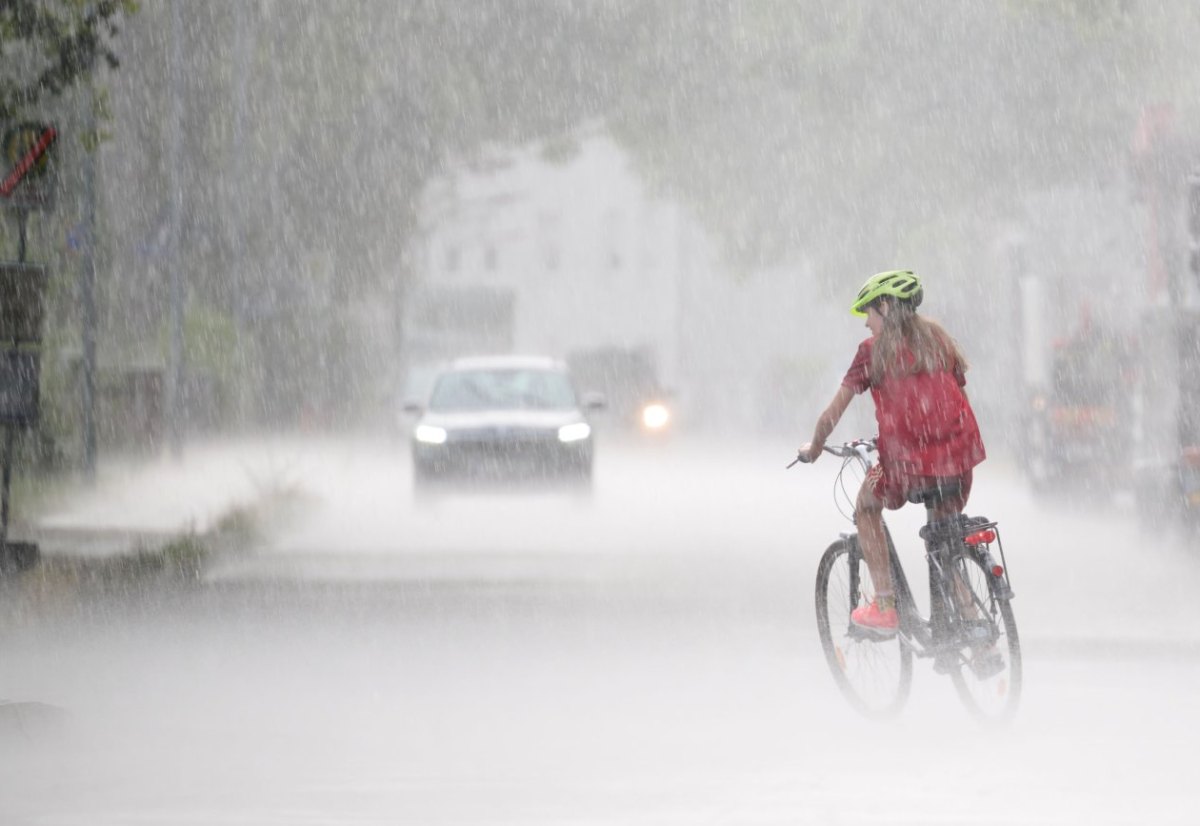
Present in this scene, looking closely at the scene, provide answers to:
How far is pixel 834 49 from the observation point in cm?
4100

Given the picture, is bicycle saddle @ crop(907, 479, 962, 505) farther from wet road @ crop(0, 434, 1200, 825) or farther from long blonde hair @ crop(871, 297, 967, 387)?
wet road @ crop(0, 434, 1200, 825)

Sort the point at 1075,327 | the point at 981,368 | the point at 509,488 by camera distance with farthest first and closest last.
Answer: the point at 981,368
the point at 1075,327
the point at 509,488

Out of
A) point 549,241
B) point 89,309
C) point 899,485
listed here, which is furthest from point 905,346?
point 549,241

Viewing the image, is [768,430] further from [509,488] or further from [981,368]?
[509,488]

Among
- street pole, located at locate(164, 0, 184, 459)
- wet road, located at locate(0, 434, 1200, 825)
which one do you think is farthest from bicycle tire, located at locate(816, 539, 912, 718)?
street pole, located at locate(164, 0, 184, 459)

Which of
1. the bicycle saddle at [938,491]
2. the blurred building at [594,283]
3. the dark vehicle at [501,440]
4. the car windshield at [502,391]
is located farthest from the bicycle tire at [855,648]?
the blurred building at [594,283]

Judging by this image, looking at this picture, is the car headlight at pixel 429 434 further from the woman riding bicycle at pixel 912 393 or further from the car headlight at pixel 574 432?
the woman riding bicycle at pixel 912 393

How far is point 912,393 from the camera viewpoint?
8.82 metres

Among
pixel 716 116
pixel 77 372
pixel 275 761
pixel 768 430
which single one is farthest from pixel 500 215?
pixel 275 761

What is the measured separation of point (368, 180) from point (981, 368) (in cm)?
1017

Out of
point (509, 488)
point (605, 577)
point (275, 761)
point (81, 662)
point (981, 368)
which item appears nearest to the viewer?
point (275, 761)

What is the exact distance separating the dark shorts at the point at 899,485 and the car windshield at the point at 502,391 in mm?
15800

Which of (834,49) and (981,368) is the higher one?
(834,49)

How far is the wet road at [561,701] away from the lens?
7.59m
